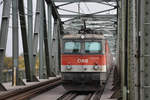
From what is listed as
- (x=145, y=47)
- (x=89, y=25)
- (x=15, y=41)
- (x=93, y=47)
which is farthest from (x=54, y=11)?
(x=145, y=47)

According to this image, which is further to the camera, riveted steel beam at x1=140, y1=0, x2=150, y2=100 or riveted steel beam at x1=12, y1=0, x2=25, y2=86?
riveted steel beam at x1=12, y1=0, x2=25, y2=86

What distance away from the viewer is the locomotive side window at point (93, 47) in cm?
1490

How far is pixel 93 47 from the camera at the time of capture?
15.0m

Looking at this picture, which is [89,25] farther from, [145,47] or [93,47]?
[145,47]

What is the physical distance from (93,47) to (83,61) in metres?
0.84

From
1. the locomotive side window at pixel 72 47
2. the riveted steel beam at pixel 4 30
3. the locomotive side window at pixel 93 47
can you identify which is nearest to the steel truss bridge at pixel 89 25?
the riveted steel beam at pixel 4 30

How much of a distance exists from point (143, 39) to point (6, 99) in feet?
28.1

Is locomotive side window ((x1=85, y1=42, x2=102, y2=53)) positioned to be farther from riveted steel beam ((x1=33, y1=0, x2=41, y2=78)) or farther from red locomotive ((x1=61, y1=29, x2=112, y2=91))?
riveted steel beam ((x1=33, y1=0, x2=41, y2=78))

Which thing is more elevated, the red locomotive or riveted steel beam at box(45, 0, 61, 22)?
riveted steel beam at box(45, 0, 61, 22)

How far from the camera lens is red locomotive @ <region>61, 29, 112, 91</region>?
47.6 feet

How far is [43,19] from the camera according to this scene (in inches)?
1005

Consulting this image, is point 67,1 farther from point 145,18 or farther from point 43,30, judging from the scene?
point 145,18

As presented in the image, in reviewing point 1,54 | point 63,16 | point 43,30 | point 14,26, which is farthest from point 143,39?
point 63,16

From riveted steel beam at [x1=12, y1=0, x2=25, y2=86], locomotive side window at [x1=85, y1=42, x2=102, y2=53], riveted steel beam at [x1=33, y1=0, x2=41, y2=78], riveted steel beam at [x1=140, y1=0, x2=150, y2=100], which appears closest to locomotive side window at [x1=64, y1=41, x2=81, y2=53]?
locomotive side window at [x1=85, y1=42, x2=102, y2=53]
